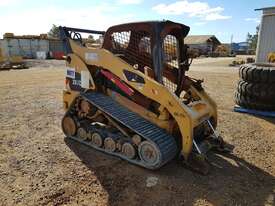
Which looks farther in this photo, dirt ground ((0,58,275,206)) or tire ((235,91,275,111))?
tire ((235,91,275,111))

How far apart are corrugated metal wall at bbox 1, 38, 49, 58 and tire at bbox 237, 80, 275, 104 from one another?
36.3m

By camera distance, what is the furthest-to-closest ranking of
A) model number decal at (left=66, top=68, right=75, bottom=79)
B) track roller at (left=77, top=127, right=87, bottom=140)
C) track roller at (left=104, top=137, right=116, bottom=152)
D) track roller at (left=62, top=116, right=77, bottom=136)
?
model number decal at (left=66, top=68, right=75, bottom=79), track roller at (left=62, top=116, right=77, bottom=136), track roller at (left=77, top=127, right=87, bottom=140), track roller at (left=104, top=137, right=116, bottom=152)

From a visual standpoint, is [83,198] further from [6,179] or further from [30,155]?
[30,155]

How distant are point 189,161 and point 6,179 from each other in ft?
9.12

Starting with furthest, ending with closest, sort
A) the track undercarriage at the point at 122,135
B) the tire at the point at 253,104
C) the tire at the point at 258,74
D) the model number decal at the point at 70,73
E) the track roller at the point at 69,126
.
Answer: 1. the tire at the point at 253,104
2. the tire at the point at 258,74
3. the model number decal at the point at 70,73
4. the track roller at the point at 69,126
5. the track undercarriage at the point at 122,135

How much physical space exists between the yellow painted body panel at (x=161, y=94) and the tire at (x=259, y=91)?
2.64 meters

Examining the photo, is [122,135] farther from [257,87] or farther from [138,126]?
[257,87]

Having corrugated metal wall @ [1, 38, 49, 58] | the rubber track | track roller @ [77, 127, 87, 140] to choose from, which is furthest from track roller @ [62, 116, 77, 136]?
corrugated metal wall @ [1, 38, 49, 58]

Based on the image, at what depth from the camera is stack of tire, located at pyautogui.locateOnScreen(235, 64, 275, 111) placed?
7.04 m

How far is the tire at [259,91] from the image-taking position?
708cm

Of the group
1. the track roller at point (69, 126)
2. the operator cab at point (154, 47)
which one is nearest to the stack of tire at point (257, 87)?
the operator cab at point (154, 47)

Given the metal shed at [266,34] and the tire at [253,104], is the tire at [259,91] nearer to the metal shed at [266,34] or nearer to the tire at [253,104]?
the tire at [253,104]

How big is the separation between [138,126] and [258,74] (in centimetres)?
440

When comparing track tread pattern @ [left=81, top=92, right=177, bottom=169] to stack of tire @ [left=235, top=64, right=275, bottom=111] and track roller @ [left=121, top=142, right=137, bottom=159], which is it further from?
stack of tire @ [left=235, top=64, right=275, bottom=111]
